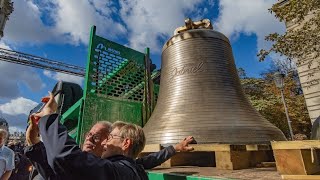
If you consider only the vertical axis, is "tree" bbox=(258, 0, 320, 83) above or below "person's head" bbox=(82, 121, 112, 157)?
above

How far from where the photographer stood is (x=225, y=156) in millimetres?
2295

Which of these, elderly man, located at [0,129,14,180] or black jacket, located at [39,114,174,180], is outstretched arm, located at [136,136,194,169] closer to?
black jacket, located at [39,114,174,180]

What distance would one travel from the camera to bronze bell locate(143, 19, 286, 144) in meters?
3.03

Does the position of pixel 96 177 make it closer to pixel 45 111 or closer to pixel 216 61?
pixel 45 111

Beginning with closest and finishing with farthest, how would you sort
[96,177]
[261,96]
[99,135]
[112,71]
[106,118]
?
[96,177] < [99,135] < [106,118] < [112,71] < [261,96]

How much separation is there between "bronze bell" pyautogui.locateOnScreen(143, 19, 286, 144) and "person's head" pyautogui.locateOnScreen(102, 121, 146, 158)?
4.61ft

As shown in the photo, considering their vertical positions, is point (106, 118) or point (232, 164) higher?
point (106, 118)

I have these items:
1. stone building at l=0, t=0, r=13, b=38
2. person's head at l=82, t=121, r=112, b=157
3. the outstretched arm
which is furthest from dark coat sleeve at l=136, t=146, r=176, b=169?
stone building at l=0, t=0, r=13, b=38

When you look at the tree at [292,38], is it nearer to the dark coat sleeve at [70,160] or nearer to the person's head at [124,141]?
the person's head at [124,141]

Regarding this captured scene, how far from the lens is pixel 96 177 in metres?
1.25

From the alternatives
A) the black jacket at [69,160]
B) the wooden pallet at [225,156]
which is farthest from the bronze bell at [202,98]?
the black jacket at [69,160]

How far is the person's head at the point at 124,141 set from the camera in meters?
1.64

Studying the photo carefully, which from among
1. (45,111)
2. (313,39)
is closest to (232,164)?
(45,111)

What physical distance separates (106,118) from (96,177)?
3568 mm
